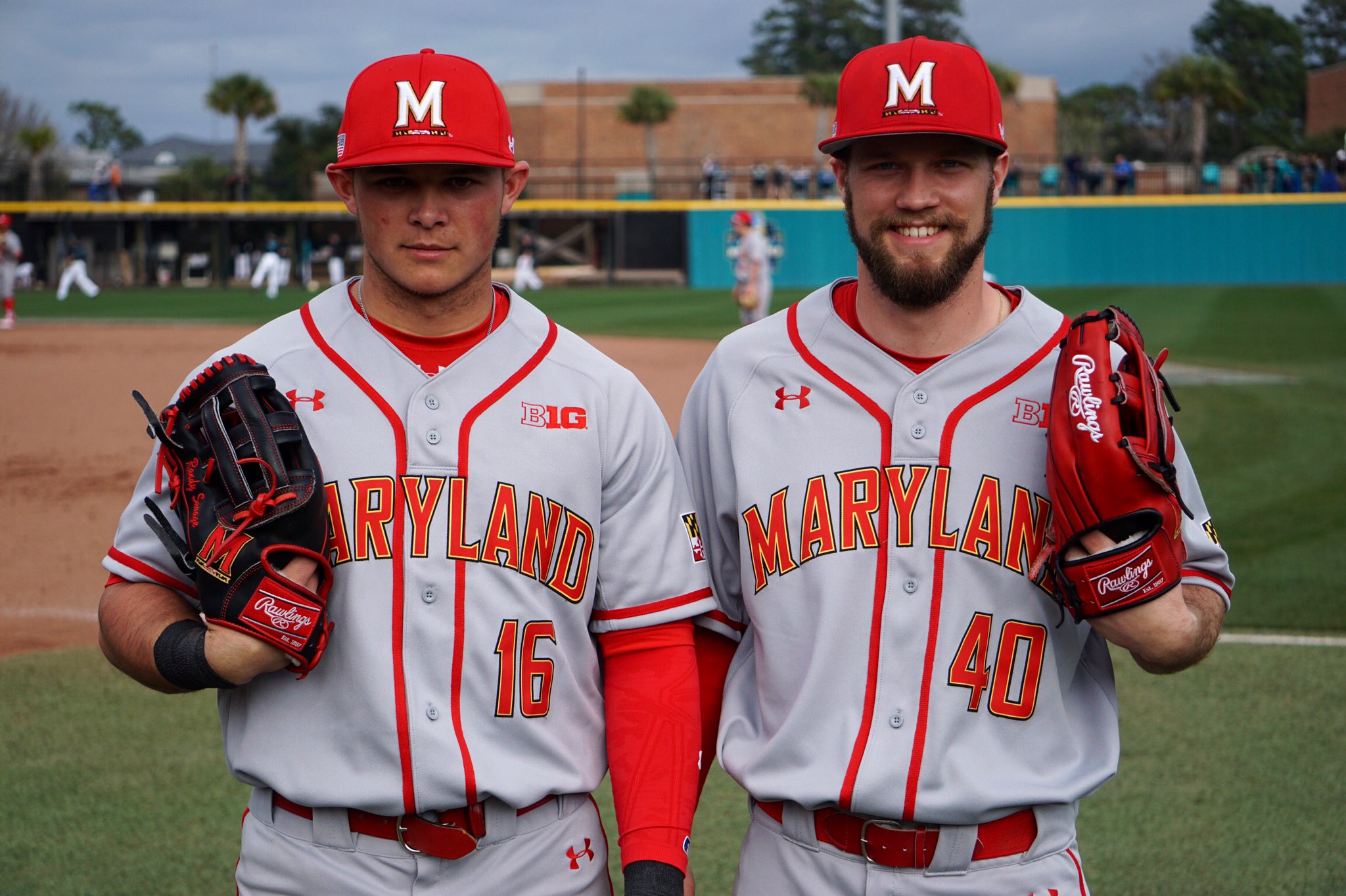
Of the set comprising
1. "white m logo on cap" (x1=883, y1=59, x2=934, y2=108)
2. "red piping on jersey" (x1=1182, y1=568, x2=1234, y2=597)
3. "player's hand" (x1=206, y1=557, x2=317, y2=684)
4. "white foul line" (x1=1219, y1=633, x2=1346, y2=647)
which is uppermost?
"white m logo on cap" (x1=883, y1=59, x2=934, y2=108)

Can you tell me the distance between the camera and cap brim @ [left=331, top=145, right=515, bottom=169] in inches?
86.2

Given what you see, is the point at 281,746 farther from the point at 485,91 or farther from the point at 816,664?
the point at 485,91

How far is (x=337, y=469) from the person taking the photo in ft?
7.47

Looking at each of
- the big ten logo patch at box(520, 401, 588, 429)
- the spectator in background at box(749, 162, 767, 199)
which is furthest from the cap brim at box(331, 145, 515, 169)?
the spectator in background at box(749, 162, 767, 199)

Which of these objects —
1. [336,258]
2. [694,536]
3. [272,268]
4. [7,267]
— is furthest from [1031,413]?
[336,258]

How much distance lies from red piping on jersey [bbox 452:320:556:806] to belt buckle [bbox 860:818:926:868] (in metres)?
0.69

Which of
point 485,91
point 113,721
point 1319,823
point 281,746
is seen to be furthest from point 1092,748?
point 113,721

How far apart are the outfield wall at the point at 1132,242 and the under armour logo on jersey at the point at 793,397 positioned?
31.2m

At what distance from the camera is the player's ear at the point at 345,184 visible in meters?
2.33

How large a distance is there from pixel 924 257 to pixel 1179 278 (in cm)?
3434

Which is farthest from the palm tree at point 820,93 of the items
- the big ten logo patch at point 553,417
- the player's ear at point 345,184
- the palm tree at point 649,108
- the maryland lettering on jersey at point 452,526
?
the maryland lettering on jersey at point 452,526

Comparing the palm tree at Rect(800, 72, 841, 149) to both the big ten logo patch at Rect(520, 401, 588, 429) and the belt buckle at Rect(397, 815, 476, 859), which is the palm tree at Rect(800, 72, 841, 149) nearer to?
the big ten logo patch at Rect(520, 401, 588, 429)

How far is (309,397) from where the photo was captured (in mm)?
2314

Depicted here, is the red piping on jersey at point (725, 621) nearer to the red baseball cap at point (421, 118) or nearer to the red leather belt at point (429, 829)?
the red leather belt at point (429, 829)
